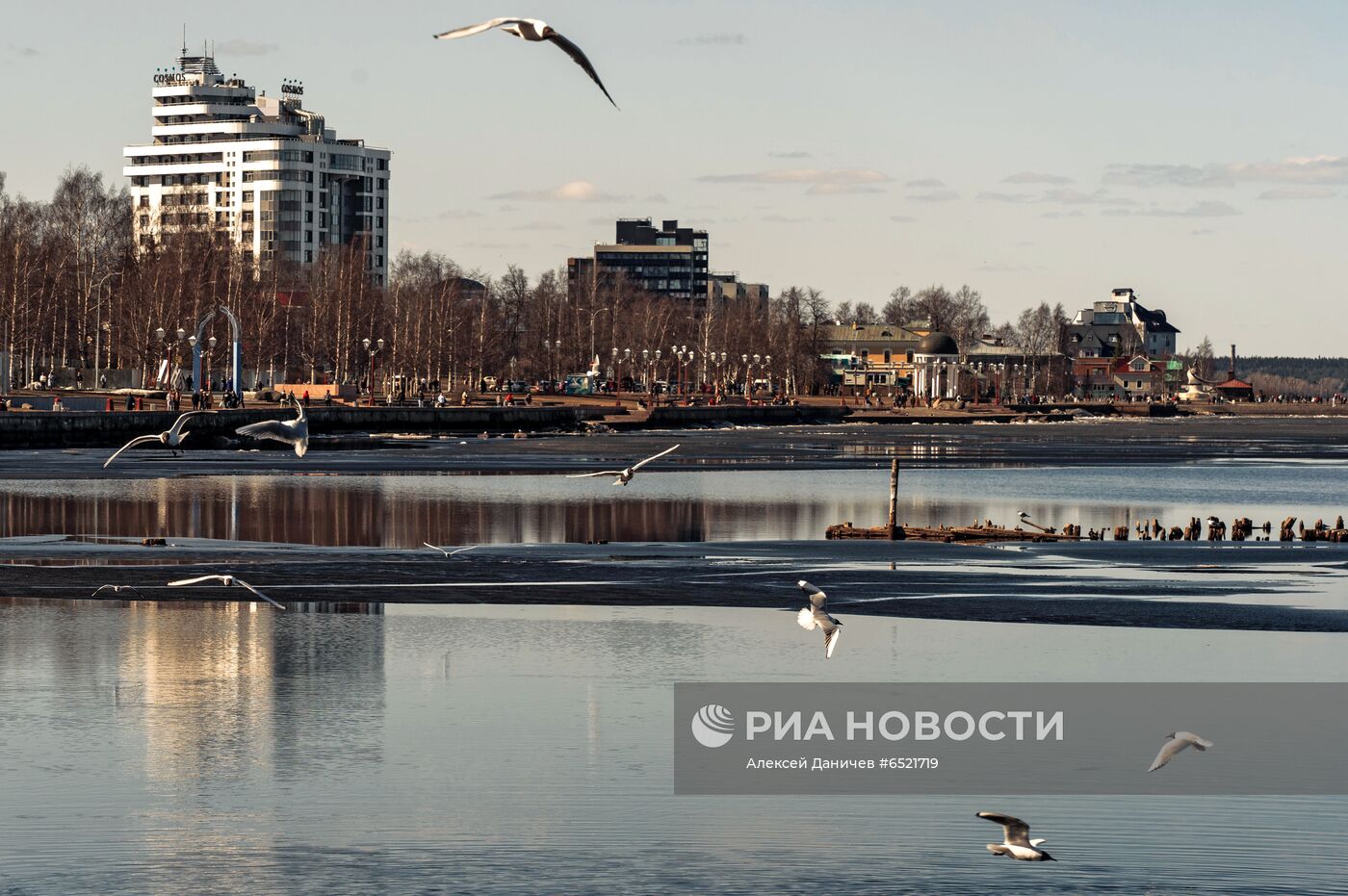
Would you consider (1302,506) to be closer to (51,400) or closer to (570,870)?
(570,870)

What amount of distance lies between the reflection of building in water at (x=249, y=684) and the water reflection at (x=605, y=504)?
13.9 meters

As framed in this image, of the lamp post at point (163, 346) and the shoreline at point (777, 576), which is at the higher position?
the lamp post at point (163, 346)

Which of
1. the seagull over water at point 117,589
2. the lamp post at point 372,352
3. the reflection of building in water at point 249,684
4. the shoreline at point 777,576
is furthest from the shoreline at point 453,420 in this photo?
the reflection of building in water at point 249,684

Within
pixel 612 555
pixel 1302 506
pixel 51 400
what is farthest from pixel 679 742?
pixel 51 400

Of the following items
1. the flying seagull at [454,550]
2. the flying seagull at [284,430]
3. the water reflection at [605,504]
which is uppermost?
the flying seagull at [284,430]

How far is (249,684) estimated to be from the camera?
20.3m

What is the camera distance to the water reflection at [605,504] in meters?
42.2

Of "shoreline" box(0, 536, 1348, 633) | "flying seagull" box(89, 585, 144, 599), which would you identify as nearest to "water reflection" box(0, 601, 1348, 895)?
"shoreline" box(0, 536, 1348, 633)

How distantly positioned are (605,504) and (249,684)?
31.9m

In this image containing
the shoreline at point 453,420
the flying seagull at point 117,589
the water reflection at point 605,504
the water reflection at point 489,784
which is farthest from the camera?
the shoreline at point 453,420

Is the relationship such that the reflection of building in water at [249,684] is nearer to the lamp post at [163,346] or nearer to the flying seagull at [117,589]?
the flying seagull at [117,589]

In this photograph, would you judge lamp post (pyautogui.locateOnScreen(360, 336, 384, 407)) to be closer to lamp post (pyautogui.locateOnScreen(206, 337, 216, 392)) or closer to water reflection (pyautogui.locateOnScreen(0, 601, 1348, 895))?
lamp post (pyautogui.locateOnScreen(206, 337, 216, 392))

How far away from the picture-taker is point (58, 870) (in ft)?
43.6

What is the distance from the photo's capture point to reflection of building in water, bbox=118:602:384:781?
55.8 feet
